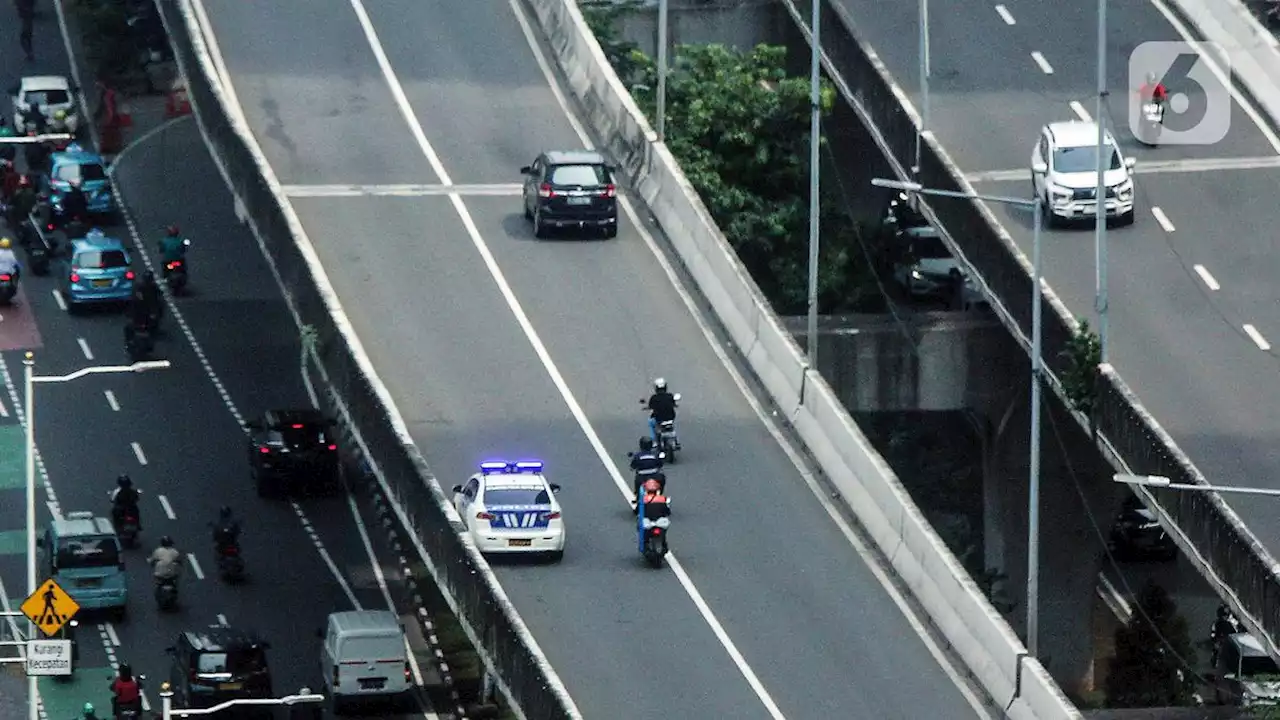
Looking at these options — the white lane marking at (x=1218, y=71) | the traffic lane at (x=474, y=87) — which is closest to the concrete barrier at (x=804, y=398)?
the traffic lane at (x=474, y=87)

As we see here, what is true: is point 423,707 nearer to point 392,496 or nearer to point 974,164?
point 392,496

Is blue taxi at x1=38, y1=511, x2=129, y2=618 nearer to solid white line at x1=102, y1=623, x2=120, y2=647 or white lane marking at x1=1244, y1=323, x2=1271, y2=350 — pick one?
solid white line at x1=102, y1=623, x2=120, y2=647

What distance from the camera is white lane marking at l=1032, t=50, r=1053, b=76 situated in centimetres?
7488

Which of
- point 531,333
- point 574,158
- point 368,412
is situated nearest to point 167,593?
point 368,412

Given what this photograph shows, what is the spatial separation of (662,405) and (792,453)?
2.83 metres

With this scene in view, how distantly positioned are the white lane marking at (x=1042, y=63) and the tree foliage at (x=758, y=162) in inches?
203

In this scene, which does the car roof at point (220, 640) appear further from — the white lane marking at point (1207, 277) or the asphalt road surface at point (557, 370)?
the white lane marking at point (1207, 277)

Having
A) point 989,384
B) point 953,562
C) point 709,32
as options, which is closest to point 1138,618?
point 989,384

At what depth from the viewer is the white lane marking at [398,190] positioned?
6950 cm

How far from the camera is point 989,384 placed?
221 feet

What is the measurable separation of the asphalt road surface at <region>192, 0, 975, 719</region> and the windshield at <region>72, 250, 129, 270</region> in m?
4.83

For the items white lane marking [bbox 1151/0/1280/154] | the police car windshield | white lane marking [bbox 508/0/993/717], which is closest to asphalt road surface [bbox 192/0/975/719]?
white lane marking [bbox 508/0/993/717]

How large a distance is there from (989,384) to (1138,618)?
18.3 ft

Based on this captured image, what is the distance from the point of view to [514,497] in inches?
2093
